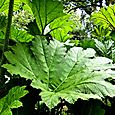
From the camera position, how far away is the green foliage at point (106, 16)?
128 cm

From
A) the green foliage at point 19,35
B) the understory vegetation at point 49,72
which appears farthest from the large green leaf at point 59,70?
the green foliage at point 19,35

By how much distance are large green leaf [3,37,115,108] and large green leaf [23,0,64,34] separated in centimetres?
10

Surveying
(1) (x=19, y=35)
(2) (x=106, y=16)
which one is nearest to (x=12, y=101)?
(1) (x=19, y=35)

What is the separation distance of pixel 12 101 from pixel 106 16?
2.37 ft

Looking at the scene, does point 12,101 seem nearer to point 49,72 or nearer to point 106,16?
point 49,72

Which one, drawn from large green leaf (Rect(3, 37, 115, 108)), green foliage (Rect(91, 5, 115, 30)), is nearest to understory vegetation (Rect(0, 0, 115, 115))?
large green leaf (Rect(3, 37, 115, 108))

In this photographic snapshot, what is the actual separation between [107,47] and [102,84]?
36cm

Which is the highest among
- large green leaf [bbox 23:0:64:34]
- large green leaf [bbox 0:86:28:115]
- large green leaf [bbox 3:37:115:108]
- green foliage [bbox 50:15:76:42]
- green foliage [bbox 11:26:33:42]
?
large green leaf [bbox 23:0:64:34]

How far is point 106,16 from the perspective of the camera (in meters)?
1.31

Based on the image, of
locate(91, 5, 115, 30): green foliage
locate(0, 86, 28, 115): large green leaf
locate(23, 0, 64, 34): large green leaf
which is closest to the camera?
locate(0, 86, 28, 115): large green leaf

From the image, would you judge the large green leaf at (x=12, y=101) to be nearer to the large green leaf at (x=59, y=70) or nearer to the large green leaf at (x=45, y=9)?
the large green leaf at (x=59, y=70)

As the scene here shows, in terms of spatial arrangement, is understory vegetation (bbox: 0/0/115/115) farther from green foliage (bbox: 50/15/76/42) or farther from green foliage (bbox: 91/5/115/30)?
green foliage (bbox: 91/5/115/30)

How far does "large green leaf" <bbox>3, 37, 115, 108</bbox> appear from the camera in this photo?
79 cm

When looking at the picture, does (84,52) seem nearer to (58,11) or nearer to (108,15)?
(58,11)
